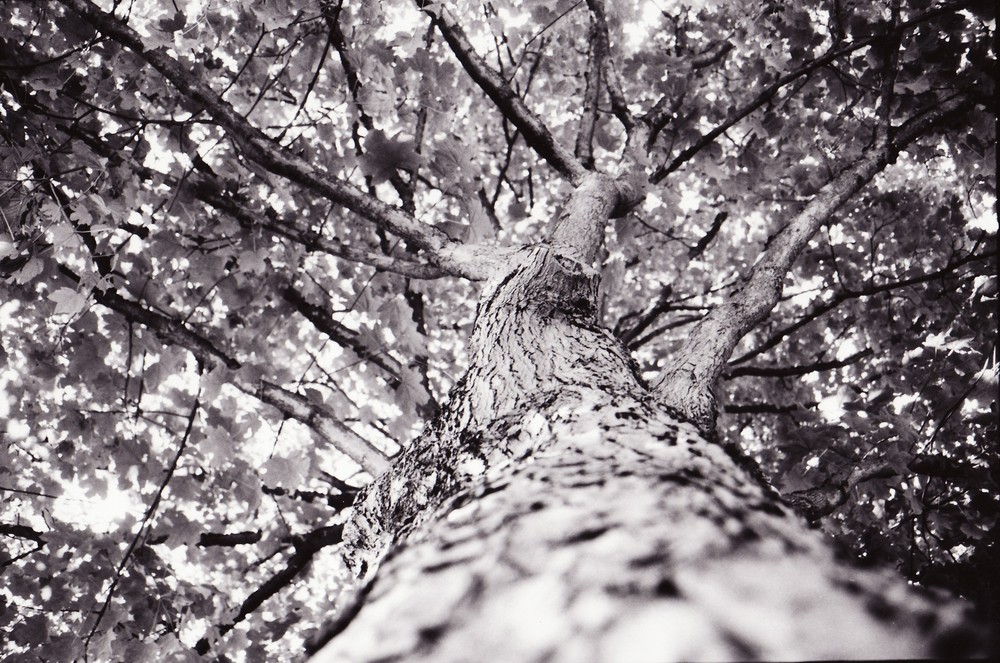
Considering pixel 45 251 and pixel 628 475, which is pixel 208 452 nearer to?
pixel 45 251

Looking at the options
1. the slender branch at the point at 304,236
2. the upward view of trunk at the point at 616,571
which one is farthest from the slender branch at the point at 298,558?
the upward view of trunk at the point at 616,571

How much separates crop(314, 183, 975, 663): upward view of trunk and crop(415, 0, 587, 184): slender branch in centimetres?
230

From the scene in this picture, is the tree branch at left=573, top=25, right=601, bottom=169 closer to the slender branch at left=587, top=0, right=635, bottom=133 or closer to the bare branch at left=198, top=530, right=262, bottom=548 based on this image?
the slender branch at left=587, top=0, right=635, bottom=133

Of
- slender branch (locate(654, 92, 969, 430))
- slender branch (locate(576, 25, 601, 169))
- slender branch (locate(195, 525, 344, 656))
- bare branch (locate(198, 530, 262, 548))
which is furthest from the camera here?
bare branch (locate(198, 530, 262, 548))

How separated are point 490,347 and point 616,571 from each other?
1.27 metres

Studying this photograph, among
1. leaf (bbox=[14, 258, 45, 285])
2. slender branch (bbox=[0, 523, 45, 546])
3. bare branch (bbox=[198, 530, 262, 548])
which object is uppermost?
leaf (bbox=[14, 258, 45, 285])

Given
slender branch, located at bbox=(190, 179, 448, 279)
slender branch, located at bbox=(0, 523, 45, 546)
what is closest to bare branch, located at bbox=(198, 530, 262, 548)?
slender branch, located at bbox=(0, 523, 45, 546)

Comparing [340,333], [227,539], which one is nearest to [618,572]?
[340,333]

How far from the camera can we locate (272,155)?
2.72 m

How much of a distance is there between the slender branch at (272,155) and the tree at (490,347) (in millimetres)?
21

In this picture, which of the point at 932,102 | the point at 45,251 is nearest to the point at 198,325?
the point at 45,251

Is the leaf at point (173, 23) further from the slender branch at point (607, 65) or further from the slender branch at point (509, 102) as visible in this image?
the slender branch at point (607, 65)

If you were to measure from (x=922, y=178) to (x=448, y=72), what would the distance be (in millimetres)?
5820

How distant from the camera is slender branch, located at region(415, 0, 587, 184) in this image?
3.26 m
